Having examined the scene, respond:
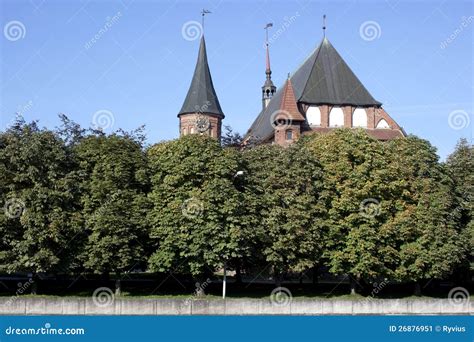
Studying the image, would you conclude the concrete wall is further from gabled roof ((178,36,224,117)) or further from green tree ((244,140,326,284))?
gabled roof ((178,36,224,117))

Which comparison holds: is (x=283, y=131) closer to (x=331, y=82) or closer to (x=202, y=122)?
(x=331, y=82)

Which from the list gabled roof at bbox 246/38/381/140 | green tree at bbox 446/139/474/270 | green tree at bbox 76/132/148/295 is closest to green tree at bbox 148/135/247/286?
green tree at bbox 76/132/148/295

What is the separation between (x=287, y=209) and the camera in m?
38.6

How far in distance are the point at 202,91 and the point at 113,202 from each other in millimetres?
48826

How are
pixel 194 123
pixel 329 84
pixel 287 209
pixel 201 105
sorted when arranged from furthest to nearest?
pixel 194 123 → pixel 201 105 → pixel 329 84 → pixel 287 209

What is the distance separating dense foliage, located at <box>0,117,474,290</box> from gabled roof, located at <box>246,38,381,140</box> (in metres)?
32.3

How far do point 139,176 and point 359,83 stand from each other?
45.4m

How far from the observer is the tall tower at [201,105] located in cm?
8269

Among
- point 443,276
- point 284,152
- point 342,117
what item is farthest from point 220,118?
point 443,276

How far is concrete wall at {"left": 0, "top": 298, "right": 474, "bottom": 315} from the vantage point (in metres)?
31.9

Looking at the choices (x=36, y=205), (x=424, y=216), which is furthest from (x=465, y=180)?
(x=36, y=205)

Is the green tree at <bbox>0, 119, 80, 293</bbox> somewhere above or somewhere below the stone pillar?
below

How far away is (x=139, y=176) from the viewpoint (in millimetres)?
38094

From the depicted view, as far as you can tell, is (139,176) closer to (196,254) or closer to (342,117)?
(196,254)
